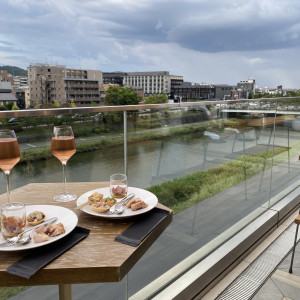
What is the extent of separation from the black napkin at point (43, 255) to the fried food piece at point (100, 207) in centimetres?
9

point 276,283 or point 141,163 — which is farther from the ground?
Answer: point 141,163

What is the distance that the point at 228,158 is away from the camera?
8.36 feet

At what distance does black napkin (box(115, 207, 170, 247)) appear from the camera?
2.30 feet

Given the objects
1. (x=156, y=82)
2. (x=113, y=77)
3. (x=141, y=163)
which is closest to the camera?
(x=141, y=163)

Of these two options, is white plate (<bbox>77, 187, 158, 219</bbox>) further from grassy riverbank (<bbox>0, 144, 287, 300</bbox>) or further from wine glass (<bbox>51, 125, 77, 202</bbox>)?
grassy riverbank (<bbox>0, 144, 287, 300</bbox>)

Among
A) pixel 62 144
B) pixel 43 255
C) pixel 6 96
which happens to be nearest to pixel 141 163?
pixel 62 144

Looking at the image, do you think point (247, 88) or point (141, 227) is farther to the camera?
point (247, 88)

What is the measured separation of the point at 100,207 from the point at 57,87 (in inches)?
3097

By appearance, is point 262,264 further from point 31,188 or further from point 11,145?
point 11,145

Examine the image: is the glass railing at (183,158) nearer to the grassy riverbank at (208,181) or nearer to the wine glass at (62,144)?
the grassy riverbank at (208,181)

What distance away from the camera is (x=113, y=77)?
9669 cm

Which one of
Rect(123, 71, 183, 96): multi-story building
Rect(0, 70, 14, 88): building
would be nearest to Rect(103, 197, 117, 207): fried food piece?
Rect(0, 70, 14, 88): building

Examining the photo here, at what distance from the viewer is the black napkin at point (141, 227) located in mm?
702

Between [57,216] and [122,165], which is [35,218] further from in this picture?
[122,165]
